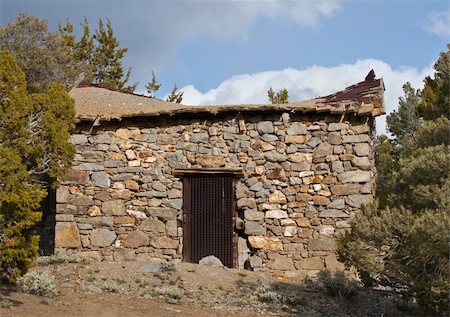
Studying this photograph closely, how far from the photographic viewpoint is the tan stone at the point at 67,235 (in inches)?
433

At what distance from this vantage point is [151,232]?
431 inches

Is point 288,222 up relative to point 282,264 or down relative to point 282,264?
up

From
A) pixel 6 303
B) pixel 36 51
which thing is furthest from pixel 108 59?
pixel 6 303

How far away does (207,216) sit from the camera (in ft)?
36.3

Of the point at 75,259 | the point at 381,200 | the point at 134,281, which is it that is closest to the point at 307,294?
the point at 381,200

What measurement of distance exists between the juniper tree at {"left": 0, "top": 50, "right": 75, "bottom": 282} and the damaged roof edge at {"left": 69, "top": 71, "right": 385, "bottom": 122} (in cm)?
283

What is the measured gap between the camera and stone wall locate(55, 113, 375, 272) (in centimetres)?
1062

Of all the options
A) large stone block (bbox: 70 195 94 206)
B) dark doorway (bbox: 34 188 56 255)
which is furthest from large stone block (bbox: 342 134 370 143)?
dark doorway (bbox: 34 188 56 255)

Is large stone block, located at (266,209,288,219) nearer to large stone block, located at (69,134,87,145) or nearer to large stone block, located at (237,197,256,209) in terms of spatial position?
large stone block, located at (237,197,256,209)

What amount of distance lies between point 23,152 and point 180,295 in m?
2.95

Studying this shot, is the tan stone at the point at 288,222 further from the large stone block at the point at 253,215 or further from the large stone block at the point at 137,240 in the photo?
the large stone block at the point at 137,240

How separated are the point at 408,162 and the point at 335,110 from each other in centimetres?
358

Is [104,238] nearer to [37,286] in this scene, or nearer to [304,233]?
[37,286]

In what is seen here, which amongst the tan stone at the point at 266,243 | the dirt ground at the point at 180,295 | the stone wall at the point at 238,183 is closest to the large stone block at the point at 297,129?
the stone wall at the point at 238,183
